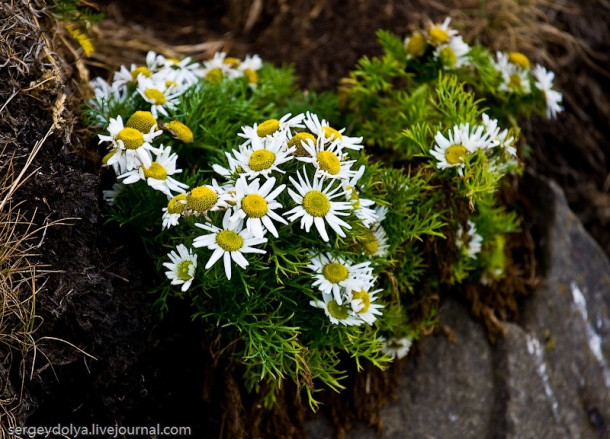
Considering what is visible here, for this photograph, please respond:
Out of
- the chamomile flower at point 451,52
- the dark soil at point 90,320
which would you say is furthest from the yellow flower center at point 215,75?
the chamomile flower at point 451,52

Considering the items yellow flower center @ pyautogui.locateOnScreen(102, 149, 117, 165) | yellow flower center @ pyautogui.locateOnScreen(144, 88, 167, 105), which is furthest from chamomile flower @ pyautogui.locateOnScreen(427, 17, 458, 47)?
yellow flower center @ pyautogui.locateOnScreen(102, 149, 117, 165)

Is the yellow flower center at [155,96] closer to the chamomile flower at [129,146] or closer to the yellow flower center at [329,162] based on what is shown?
the chamomile flower at [129,146]

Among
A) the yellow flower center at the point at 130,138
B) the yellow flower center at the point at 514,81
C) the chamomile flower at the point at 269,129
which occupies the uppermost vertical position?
the yellow flower center at the point at 514,81

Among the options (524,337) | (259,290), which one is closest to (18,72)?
(259,290)

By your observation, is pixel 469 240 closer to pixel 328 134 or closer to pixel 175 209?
pixel 328 134

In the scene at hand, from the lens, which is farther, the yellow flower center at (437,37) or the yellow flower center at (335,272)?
the yellow flower center at (437,37)

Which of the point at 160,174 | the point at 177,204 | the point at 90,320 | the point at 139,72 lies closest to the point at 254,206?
the point at 177,204

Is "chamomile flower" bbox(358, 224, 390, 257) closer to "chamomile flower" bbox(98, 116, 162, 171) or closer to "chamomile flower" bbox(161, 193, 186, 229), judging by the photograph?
"chamomile flower" bbox(161, 193, 186, 229)

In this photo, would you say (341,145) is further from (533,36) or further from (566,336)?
(533,36)
